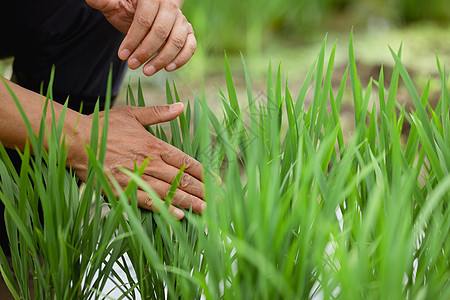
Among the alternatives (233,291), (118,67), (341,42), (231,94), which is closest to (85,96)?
(118,67)

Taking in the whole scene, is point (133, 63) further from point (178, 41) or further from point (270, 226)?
point (270, 226)

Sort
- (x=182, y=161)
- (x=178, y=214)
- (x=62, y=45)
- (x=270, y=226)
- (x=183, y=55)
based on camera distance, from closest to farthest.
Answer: (x=270, y=226), (x=178, y=214), (x=182, y=161), (x=183, y=55), (x=62, y=45)

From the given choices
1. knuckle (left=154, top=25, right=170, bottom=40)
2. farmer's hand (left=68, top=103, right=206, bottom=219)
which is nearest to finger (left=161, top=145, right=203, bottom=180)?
farmer's hand (left=68, top=103, right=206, bottom=219)

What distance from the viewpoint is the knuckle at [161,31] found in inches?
40.8

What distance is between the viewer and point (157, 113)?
1.00 meters

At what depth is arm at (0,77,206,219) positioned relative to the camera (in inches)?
37.3

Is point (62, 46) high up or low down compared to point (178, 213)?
up

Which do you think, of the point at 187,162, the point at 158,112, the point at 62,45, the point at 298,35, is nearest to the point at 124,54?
the point at 158,112

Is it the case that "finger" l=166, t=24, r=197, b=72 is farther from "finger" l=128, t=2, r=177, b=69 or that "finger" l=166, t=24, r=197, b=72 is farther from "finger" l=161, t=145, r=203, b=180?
"finger" l=161, t=145, r=203, b=180

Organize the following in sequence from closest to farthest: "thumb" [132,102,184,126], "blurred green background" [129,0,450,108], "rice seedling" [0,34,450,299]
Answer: "rice seedling" [0,34,450,299] < "thumb" [132,102,184,126] < "blurred green background" [129,0,450,108]

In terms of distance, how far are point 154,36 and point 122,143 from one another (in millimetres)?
196

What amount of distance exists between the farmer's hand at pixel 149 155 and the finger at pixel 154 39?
9 centimetres

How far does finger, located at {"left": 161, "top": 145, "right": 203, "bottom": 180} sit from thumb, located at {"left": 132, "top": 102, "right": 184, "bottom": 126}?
6 centimetres

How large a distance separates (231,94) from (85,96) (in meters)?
0.59
